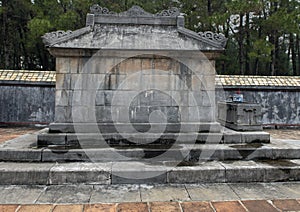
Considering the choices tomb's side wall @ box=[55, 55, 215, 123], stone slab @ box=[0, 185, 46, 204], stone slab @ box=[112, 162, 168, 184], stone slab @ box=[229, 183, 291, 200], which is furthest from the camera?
tomb's side wall @ box=[55, 55, 215, 123]

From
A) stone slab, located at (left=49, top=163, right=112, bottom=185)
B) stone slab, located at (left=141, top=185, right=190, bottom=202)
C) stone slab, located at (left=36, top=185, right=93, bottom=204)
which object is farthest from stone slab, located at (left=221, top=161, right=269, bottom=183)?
stone slab, located at (left=36, top=185, right=93, bottom=204)

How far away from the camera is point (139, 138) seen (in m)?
5.18

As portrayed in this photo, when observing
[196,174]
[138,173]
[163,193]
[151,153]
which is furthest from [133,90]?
[163,193]

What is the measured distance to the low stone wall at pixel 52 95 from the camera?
34.7ft

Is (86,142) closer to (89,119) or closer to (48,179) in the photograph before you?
(89,119)

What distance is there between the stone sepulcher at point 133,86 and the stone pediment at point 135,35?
23mm

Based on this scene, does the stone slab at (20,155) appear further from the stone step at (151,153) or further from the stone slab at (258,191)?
the stone slab at (258,191)

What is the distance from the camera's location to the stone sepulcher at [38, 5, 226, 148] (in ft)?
17.1

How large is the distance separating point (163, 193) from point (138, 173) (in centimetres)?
58

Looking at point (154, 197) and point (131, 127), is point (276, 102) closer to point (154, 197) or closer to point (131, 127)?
point (131, 127)

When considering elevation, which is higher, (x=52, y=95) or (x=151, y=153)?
(x=52, y=95)

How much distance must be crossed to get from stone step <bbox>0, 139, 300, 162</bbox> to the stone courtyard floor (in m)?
0.71

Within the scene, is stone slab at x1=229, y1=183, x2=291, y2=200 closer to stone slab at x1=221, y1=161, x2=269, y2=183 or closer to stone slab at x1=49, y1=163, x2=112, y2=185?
stone slab at x1=221, y1=161, x2=269, y2=183

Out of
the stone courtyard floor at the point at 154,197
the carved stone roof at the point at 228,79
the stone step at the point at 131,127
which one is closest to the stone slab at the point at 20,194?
the stone courtyard floor at the point at 154,197
